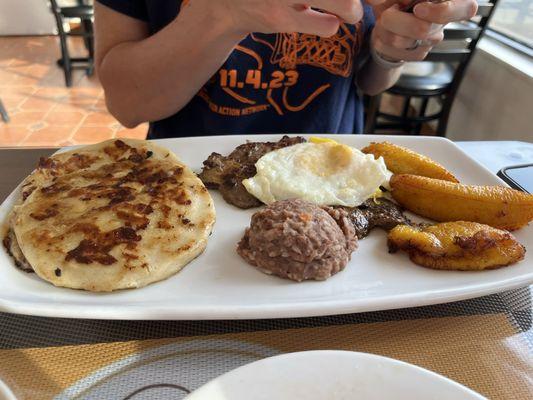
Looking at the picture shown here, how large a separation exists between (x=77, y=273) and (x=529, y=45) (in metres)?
→ 3.08

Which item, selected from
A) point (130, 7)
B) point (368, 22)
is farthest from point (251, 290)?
point (368, 22)

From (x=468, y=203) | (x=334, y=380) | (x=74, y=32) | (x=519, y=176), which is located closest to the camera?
(x=334, y=380)

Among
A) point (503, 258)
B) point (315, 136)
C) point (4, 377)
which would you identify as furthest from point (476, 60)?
point (4, 377)

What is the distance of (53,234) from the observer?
925 mm

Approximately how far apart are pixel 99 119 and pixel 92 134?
31cm

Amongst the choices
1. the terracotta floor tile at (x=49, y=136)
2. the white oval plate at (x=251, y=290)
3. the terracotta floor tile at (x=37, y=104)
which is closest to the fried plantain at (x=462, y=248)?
the white oval plate at (x=251, y=290)

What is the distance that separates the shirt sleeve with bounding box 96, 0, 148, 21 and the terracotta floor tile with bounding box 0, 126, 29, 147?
2.89 meters

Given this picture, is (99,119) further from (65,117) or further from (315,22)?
(315,22)

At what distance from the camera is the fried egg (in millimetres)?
1113

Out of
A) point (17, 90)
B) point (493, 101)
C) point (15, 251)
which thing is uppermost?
point (15, 251)

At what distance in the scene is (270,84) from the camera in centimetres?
148

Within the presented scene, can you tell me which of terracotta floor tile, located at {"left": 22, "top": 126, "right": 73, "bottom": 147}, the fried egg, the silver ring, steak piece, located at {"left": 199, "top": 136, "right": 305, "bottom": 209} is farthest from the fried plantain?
terracotta floor tile, located at {"left": 22, "top": 126, "right": 73, "bottom": 147}

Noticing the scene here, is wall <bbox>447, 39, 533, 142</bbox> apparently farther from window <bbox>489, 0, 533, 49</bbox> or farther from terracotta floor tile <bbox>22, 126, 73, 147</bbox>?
terracotta floor tile <bbox>22, 126, 73, 147</bbox>

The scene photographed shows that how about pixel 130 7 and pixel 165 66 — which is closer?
pixel 165 66
